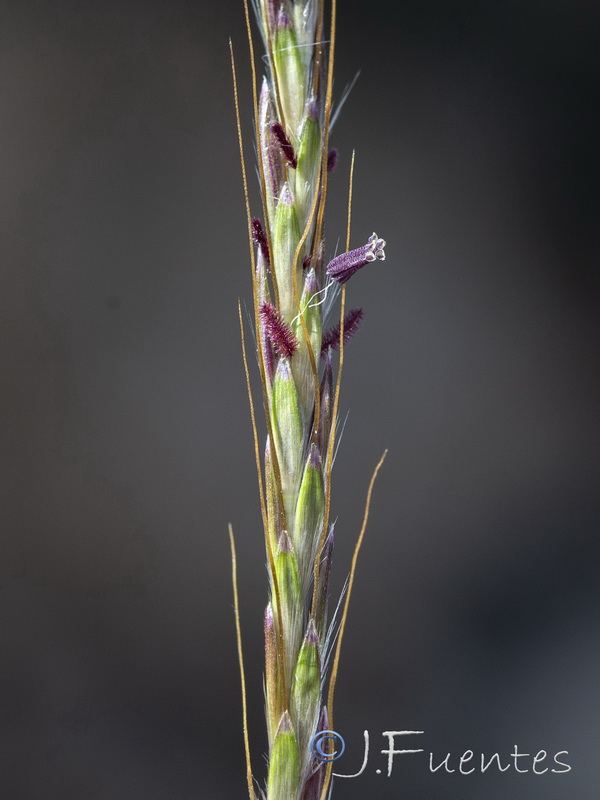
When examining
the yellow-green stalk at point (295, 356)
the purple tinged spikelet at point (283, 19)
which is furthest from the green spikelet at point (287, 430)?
the purple tinged spikelet at point (283, 19)

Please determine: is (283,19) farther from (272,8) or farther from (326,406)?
(326,406)

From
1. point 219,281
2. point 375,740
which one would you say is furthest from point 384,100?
point 375,740

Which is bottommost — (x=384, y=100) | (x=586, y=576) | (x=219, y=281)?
(x=586, y=576)

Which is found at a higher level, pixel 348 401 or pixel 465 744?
pixel 348 401

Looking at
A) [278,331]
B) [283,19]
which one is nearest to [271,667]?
[278,331]

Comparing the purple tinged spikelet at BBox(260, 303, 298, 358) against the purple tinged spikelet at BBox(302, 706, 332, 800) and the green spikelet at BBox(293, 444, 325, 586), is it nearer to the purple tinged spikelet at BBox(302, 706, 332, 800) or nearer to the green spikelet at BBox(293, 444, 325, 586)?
the green spikelet at BBox(293, 444, 325, 586)

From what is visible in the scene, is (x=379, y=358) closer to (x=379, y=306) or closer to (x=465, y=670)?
(x=379, y=306)

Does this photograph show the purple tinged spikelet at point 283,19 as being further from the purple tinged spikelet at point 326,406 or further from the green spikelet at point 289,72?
the purple tinged spikelet at point 326,406
